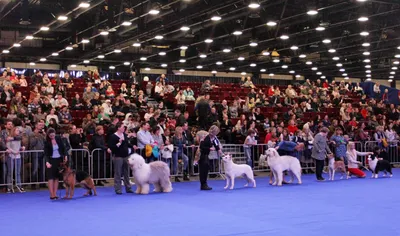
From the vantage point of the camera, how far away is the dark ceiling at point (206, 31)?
23656 millimetres

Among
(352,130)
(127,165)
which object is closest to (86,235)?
(127,165)

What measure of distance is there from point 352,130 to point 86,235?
15310mm

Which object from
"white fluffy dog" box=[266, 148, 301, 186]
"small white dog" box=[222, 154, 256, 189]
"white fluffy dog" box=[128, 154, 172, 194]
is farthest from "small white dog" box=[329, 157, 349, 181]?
"white fluffy dog" box=[128, 154, 172, 194]

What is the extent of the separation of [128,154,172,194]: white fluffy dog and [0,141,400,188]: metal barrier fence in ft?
4.81

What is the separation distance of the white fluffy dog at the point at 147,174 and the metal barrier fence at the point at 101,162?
1.47 m

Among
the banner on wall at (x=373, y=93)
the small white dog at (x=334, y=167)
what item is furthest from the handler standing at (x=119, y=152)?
the banner on wall at (x=373, y=93)

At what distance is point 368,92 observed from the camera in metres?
34.2

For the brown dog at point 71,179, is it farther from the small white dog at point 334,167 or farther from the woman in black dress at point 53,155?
the small white dog at point 334,167

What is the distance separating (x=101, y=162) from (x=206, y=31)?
18052 mm

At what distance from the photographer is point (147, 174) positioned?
12.0 m

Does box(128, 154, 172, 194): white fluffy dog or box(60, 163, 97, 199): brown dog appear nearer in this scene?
box(60, 163, 97, 199): brown dog

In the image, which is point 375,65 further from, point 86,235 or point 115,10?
point 86,235

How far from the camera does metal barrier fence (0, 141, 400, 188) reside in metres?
12.9

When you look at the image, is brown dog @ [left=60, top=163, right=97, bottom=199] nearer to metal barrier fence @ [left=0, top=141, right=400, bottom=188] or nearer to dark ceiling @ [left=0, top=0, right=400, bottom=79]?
metal barrier fence @ [left=0, top=141, right=400, bottom=188]
